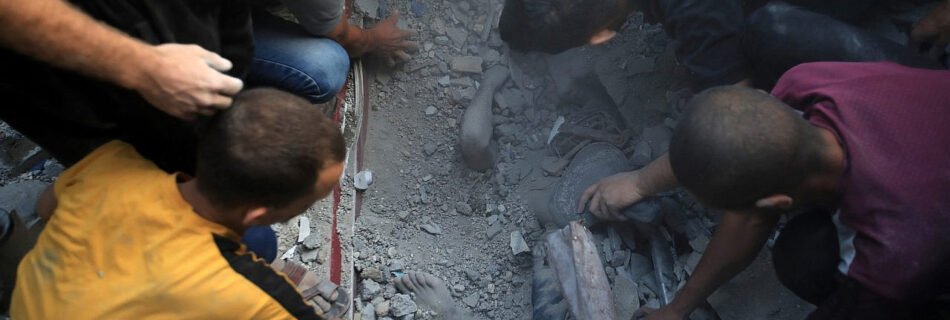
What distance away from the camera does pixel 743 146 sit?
5.31 feet

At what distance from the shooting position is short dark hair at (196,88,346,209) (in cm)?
142

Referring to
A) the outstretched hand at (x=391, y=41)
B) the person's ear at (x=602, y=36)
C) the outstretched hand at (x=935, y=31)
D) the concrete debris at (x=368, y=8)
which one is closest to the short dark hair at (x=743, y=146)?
the outstretched hand at (x=935, y=31)

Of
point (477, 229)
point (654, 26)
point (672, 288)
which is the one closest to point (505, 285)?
point (477, 229)

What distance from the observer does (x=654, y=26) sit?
118 inches

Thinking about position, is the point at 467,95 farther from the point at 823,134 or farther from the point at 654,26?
the point at 823,134

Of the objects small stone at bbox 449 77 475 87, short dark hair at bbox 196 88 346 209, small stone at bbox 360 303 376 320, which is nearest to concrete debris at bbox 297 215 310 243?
small stone at bbox 360 303 376 320

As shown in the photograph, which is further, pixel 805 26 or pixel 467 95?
pixel 467 95

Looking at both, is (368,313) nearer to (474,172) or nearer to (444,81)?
(474,172)

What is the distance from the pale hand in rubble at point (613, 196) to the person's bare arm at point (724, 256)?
0.99 ft

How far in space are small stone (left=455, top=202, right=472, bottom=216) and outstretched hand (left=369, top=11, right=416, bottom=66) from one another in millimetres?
686

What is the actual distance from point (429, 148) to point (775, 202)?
1504 millimetres

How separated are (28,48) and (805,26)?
7.15ft

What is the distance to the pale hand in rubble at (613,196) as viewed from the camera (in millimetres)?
2258

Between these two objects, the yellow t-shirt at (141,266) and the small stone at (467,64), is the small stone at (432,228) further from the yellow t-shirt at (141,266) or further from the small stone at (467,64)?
the yellow t-shirt at (141,266)
